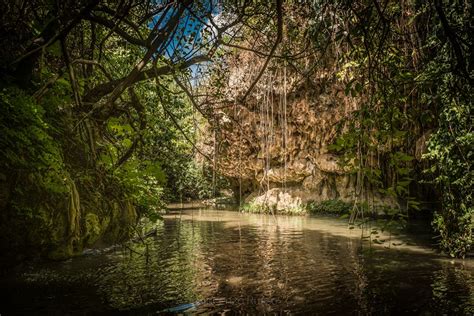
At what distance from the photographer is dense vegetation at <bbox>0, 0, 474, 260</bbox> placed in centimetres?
232

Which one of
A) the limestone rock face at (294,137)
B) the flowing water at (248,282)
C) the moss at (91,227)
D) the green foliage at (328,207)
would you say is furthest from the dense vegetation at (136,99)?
the green foliage at (328,207)

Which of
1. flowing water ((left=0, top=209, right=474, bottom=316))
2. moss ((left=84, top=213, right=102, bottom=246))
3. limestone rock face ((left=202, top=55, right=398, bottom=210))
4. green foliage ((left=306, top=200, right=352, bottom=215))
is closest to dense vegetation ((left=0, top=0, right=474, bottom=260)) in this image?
moss ((left=84, top=213, right=102, bottom=246))

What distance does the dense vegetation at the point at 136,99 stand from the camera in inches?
91.2

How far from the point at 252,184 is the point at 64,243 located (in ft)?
65.6

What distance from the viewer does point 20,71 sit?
405cm

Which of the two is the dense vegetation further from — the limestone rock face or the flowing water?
the limestone rock face

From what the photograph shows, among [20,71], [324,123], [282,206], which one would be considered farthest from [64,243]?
[282,206]

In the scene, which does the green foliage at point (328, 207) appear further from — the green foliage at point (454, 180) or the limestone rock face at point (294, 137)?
the green foliage at point (454, 180)

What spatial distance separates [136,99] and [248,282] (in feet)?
12.0

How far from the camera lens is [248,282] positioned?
20.6 feet

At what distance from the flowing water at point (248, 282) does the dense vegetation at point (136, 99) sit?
0.71 meters

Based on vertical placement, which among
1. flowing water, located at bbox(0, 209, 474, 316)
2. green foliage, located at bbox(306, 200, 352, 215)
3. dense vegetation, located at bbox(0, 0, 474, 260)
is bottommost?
flowing water, located at bbox(0, 209, 474, 316)

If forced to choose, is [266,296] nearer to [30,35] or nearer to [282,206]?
[30,35]

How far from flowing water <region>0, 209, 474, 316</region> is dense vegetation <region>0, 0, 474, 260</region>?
0.71 metres
